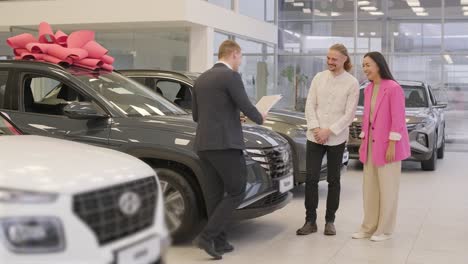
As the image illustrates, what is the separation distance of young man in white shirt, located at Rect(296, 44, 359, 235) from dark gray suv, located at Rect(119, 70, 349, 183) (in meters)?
1.47

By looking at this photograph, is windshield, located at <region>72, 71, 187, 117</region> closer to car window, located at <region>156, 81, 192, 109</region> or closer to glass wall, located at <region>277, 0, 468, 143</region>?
car window, located at <region>156, 81, 192, 109</region>

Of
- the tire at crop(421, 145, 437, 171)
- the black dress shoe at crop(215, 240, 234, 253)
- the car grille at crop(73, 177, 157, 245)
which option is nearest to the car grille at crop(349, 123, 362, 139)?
the tire at crop(421, 145, 437, 171)

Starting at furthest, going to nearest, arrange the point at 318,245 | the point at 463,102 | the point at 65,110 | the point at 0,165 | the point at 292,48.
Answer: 1. the point at 292,48
2. the point at 463,102
3. the point at 318,245
4. the point at 65,110
5. the point at 0,165

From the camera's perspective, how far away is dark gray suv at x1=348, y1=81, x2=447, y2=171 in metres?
9.66

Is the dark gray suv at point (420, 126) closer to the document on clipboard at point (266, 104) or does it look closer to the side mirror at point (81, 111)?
the document on clipboard at point (266, 104)

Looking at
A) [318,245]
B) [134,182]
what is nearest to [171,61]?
[318,245]

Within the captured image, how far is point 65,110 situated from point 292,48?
13.1 m

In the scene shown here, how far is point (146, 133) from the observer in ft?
16.2

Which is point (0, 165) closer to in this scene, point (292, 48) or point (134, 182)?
point (134, 182)

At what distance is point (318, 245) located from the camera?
530cm

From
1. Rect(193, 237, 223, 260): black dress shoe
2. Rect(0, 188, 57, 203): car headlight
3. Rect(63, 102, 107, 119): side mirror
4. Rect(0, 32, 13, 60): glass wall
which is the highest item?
Rect(0, 32, 13, 60): glass wall

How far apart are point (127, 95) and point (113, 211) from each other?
2934 mm

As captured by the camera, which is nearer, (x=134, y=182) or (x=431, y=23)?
(x=134, y=182)

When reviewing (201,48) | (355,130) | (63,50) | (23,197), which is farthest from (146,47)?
(23,197)
